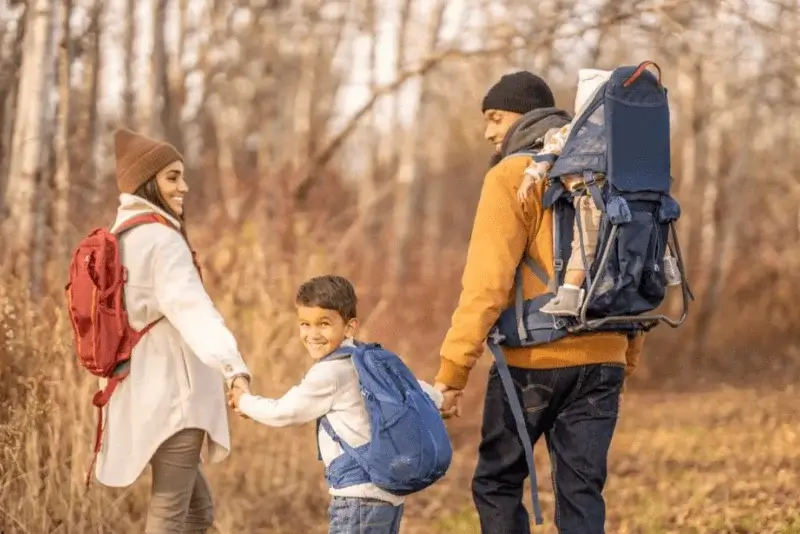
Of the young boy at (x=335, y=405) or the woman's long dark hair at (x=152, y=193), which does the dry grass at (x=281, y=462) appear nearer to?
the woman's long dark hair at (x=152, y=193)

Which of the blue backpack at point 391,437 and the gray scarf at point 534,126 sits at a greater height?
the gray scarf at point 534,126

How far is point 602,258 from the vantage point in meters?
4.15

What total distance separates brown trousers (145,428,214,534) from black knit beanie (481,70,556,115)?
1543 millimetres

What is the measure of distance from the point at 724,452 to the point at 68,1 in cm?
615

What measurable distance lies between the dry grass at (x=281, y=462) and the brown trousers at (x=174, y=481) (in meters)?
1.07

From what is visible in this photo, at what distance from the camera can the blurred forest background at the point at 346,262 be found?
229 inches

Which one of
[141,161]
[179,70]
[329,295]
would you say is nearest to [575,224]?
[329,295]

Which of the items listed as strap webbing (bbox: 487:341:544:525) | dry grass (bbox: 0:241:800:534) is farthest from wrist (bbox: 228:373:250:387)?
dry grass (bbox: 0:241:800:534)

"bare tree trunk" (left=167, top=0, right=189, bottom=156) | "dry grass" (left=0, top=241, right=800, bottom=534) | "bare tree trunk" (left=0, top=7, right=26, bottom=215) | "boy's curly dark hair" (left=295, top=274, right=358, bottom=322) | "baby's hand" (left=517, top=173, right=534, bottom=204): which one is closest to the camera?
"boy's curly dark hair" (left=295, top=274, right=358, bottom=322)

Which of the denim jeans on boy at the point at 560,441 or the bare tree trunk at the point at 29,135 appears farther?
the bare tree trunk at the point at 29,135

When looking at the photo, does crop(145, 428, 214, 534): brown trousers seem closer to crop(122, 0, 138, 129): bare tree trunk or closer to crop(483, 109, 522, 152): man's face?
crop(483, 109, 522, 152): man's face

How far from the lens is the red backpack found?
13.9ft

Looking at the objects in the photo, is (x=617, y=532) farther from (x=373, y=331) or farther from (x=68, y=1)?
(x=68, y=1)

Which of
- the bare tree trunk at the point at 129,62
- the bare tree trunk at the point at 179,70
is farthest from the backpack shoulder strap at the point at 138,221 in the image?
the bare tree trunk at the point at 129,62
